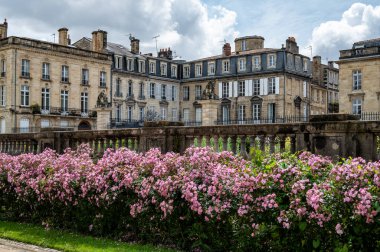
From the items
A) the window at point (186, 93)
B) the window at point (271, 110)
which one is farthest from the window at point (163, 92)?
the window at point (271, 110)

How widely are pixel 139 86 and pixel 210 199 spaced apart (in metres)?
54.8

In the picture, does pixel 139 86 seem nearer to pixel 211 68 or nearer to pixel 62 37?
pixel 211 68

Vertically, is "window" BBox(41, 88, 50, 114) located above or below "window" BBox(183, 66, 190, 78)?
below

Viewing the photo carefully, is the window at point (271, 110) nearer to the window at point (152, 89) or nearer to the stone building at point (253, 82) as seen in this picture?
the stone building at point (253, 82)

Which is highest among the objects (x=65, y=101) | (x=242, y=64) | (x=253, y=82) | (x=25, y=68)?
(x=242, y=64)

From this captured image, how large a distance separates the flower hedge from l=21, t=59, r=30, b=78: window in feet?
133

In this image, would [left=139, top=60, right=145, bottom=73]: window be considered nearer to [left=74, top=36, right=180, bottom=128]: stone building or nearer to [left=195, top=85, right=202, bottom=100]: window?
[left=74, top=36, right=180, bottom=128]: stone building

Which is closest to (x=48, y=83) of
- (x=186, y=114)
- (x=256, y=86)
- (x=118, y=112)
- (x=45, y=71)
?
(x=45, y=71)

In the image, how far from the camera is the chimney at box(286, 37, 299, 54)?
58344 millimetres

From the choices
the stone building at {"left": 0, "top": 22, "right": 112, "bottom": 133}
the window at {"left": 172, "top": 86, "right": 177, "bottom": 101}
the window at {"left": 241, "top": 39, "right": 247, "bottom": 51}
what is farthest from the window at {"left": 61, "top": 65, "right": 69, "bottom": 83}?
the window at {"left": 241, "top": 39, "right": 247, "bottom": 51}

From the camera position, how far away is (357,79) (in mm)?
43438

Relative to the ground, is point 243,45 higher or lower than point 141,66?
higher

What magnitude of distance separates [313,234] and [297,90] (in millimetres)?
53668

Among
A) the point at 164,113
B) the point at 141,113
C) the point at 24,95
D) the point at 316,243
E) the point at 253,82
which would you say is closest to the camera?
the point at 316,243
